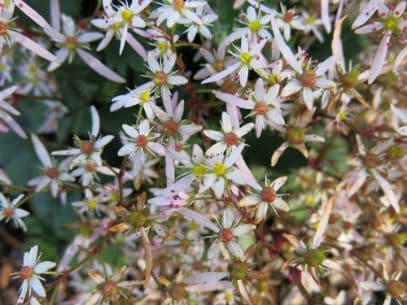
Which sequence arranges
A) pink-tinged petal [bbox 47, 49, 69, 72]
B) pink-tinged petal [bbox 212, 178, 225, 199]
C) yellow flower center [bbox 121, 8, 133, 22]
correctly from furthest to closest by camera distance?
pink-tinged petal [bbox 47, 49, 69, 72]
yellow flower center [bbox 121, 8, 133, 22]
pink-tinged petal [bbox 212, 178, 225, 199]

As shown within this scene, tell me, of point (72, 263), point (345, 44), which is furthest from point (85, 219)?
point (345, 44)

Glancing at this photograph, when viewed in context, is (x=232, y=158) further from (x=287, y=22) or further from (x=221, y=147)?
(x=287, y=22)

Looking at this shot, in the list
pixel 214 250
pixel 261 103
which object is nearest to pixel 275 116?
pixel 261 103

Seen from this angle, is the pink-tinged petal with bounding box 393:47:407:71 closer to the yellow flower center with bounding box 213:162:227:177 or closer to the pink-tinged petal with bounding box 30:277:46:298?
the yellow flower center with bounding box 213:162:227:177

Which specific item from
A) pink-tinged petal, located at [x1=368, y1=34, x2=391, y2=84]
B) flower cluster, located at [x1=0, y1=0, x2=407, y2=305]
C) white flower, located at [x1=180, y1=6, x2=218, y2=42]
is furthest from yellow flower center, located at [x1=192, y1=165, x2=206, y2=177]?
pink-tinged petal, located at [x1=368, y1=34, x2=391, y2=84]

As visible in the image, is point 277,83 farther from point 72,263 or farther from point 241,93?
point 72,263

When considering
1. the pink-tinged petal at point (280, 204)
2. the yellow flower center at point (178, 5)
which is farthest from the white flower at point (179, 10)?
the pink-tinged petal at point (280, 204)
